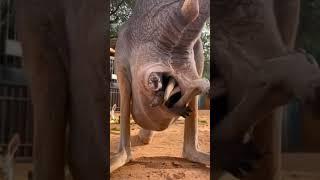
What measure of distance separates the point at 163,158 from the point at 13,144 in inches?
46.1

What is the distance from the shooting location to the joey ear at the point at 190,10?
1847 millimetres

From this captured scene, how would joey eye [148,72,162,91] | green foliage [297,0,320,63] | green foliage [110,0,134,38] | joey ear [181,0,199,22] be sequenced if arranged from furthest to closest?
joey eye [148,72,162,91]
green foliage [110,0,134,38]
joey ear [181,0,199,22]
green foliage [297,0,320,63]

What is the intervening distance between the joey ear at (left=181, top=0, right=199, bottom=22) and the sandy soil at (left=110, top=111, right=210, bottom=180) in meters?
0.57

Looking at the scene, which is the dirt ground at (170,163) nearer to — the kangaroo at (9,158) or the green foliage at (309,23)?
the kangaroo at (9,158)

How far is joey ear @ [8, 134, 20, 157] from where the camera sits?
1.38m

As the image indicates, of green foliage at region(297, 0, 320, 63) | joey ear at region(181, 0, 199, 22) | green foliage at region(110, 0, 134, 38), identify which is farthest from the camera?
green foliage at region(110, 0, 134, 38)

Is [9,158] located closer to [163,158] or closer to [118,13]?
[118,13]

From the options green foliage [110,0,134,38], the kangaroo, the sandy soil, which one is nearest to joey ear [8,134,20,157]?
the kangaroo

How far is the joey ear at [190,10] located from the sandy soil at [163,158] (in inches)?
22.4

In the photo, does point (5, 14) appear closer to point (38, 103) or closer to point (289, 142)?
point (38, 103)

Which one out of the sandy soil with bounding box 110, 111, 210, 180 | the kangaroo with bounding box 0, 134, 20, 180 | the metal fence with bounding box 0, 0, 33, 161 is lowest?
the sandy soil with bounding box 110, 111, 210, 180

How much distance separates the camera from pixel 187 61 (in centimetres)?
218

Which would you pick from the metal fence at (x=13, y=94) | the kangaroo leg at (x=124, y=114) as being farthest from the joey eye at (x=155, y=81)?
the metal fence at (x=13, y=94)

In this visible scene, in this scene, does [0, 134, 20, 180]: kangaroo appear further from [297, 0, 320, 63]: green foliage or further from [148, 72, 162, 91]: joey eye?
[297, 0, 320, 63]: green foliage
